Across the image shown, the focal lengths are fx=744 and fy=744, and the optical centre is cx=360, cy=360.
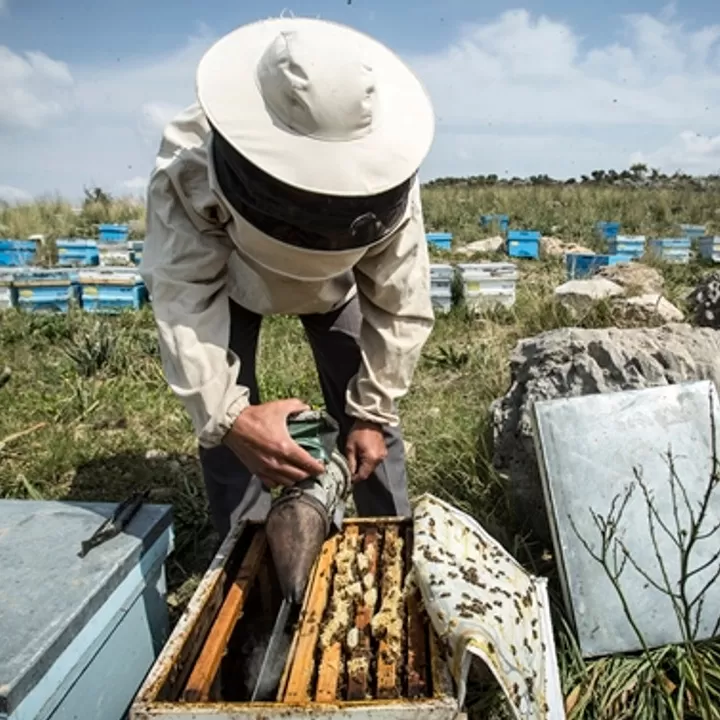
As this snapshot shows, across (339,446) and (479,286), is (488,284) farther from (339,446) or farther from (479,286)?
(339,446)

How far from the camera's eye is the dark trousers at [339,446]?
2064 millimetres

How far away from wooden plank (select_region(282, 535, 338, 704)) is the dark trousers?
0.50 m

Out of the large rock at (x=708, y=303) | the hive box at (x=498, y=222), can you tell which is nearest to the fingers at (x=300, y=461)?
the large rock at (x=708, y=303)

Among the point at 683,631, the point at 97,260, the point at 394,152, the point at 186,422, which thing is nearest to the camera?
the point at 394,152

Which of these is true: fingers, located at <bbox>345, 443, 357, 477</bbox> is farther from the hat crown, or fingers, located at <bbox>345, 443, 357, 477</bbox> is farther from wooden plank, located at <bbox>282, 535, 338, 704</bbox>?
the hat crown

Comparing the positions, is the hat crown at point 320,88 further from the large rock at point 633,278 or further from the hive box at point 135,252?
the hive box at point 135,252

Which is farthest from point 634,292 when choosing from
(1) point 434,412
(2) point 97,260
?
(2) point 97,260

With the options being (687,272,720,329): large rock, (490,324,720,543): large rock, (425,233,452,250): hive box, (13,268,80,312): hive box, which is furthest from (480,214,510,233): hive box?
(490,324,720,543): large rock

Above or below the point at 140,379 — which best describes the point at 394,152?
above

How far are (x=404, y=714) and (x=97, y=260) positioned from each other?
25.2 ft

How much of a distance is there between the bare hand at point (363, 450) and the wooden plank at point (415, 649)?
18.7 inches

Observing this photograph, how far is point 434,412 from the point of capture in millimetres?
3572

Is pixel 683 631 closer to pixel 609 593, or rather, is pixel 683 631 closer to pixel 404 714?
pixel 609 593

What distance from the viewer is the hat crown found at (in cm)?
125
